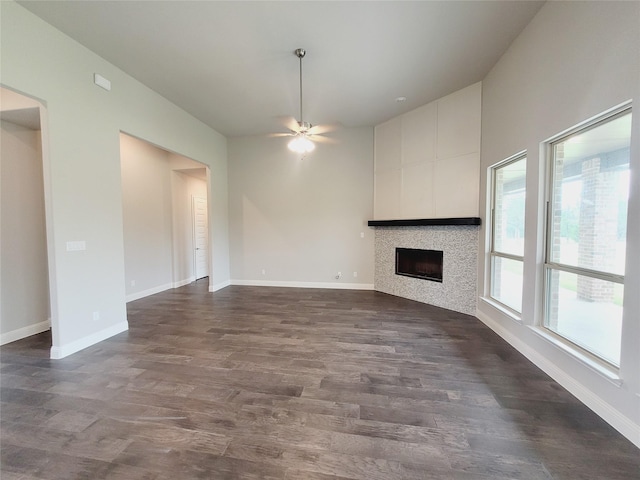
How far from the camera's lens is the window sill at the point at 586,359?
1891mm

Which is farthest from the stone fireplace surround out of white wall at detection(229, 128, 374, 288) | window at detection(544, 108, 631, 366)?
window at detection(544, 108, 631, 366)

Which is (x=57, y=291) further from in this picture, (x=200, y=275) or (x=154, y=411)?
(x=200, y=275)

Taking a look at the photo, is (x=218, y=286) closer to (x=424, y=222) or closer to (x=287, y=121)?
(x=287, y=121)

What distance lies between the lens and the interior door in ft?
23.6

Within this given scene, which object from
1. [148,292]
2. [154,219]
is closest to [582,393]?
[148,292]

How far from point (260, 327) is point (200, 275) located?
4.46m

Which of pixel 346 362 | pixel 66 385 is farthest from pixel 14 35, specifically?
pixel 346 362

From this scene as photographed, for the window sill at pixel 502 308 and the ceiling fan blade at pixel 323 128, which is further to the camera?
the ceiling fan blade at pixel 323 128

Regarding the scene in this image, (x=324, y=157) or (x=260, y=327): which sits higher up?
(x=324, y=157)

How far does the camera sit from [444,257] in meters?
4.62

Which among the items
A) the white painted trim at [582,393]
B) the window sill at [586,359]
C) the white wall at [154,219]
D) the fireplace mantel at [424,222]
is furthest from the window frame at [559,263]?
the white wall at [154,219]

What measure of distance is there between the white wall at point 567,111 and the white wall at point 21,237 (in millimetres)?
6145

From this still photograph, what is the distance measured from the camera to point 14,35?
2.47m

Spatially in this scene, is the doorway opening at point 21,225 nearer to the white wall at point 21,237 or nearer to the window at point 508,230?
the white wall at point 21,237
